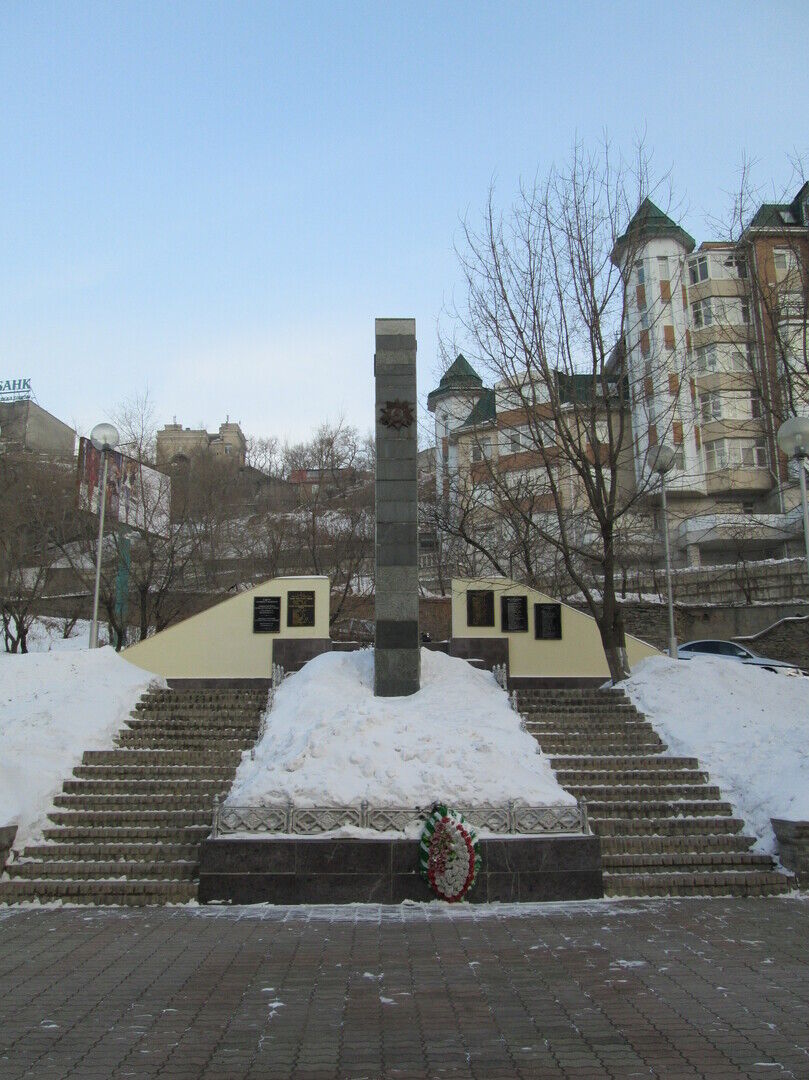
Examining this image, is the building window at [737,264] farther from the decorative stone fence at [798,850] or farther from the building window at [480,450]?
the decorative stone fence at [798,850]

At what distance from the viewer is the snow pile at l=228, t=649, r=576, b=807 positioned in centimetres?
933

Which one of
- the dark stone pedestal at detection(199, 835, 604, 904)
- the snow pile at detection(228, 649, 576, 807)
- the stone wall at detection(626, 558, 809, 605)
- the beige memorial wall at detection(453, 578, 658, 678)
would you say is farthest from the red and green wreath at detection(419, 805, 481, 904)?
the stone wall at detection(626, 558, 809, 605)

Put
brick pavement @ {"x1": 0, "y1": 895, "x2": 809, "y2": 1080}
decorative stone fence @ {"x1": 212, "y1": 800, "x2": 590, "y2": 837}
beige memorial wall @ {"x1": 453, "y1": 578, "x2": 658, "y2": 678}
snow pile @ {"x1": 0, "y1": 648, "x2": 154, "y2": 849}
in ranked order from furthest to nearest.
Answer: beige memorial wall @ {"x1": 453, "y1": 578, "x2": 658, "y2": 678}, snow pile @ {"x1": 0, "y1": 648, "x2": 154, "y2": 849}, decorative stone fence @ {"x1": 212, "y1": 800, "x2": 590, "y2": 837}, brick pavement @ {"x1": 0, "y1": 895, "x2": 809, "y2": 1080}

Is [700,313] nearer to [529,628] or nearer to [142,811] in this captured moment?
[529,628]

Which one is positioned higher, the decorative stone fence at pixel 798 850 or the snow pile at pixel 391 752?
the snow pile at pixel 391 752

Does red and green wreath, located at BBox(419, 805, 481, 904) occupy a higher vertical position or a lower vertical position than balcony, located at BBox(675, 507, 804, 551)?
lower

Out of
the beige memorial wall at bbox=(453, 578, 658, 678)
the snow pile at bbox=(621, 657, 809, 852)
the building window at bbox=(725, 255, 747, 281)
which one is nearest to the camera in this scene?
the snow pile at bbox=(621, 657, 809, 852)

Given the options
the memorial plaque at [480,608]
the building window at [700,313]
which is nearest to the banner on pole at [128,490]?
the memorial plaque at [480,608]

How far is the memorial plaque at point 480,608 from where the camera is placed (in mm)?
16031

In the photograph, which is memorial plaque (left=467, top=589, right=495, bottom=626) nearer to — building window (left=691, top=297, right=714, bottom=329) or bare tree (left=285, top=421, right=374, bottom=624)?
bare tree (left=285, top=421, right=374, bottom=624)

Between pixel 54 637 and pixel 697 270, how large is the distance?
109ft

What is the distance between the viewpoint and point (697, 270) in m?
40.8

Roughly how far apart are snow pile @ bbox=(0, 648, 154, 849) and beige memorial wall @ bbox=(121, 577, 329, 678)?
2.57ft

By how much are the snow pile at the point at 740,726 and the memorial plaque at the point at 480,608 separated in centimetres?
291
